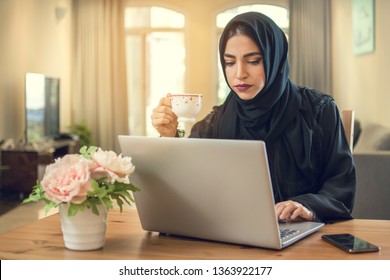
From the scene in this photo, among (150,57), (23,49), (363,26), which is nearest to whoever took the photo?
(363,26)

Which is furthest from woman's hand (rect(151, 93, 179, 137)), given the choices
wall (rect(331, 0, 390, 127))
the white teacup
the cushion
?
wall (rect(331, 0, 390, 127))

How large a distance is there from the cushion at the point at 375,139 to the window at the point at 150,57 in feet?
12.1

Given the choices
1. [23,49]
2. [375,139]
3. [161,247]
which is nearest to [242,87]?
[161,247]

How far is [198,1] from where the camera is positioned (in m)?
8.08

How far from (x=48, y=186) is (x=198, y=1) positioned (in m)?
7.42

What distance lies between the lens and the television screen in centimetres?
580

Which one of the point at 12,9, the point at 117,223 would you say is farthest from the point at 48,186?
the point at 12,9

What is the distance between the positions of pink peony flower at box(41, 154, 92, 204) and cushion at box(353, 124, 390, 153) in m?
3.49

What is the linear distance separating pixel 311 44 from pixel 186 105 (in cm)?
695

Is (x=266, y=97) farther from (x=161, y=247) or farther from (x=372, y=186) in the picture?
(x=372, y=186)

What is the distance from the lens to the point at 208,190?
1.03 meters

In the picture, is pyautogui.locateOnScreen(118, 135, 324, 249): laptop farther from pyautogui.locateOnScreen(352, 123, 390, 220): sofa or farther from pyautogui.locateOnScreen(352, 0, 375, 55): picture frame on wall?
pyautogui.locateOnScreen(352, 0, 375, 55): picture frame on wall
